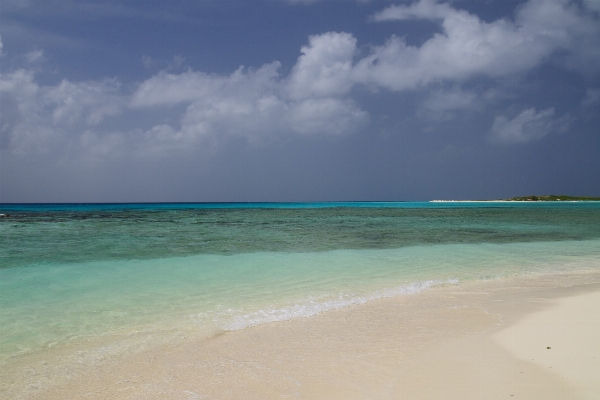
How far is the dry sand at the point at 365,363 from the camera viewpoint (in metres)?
3.47

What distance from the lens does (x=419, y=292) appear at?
→ 24.4 feet

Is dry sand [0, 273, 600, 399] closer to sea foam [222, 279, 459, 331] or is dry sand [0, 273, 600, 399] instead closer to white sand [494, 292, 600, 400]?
white sand [494, 292, 600, 400]

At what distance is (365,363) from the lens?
13.3 feet

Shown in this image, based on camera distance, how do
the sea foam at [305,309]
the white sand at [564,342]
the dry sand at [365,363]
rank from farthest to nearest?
the sea foam at [305,309] < the white sand at [564,342] < the dry sand at [365,363]

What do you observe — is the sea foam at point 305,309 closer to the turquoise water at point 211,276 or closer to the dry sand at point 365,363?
the turquoise water at point 211,276

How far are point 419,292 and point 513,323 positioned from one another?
218cm

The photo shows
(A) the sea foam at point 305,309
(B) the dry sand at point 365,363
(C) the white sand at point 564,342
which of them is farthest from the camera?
(A) the sea foam at point 305,309

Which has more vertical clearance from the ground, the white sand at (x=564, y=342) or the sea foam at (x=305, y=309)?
the white sand at (x=564, y=342)

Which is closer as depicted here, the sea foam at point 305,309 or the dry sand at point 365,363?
the dry sand at point 365,363

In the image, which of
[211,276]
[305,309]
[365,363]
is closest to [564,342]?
[365,363]

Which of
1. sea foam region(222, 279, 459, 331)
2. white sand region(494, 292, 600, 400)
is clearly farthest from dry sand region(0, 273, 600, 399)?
sea foam region(222, 279, 459, 331)

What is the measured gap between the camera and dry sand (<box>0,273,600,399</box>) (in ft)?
11.4

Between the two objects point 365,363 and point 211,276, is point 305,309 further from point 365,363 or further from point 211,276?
point 211,276

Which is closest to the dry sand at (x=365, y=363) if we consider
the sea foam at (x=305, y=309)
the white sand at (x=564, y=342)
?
the white sand at (x=564, y=342)
